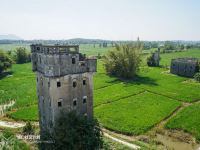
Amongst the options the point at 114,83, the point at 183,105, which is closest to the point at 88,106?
the point at 183,105

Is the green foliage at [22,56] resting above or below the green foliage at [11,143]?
above

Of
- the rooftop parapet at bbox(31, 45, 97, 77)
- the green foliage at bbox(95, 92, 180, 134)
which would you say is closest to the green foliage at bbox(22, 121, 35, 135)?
the rooftop parapet at bbox(31, 45, 97, 77)

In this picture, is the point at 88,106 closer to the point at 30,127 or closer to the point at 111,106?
the point at 30,127

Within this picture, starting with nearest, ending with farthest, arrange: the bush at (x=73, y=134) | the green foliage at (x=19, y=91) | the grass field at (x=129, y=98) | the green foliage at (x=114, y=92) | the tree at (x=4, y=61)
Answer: the bush at (x=73, y=134) < the grass field at (x=129, y=98) < the green foliage at (x=19, y=91) < the green foliage at (x=114, y=92) < the tree at (x=4, y=61)

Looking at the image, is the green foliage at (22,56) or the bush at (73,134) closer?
the bush at (73,134)

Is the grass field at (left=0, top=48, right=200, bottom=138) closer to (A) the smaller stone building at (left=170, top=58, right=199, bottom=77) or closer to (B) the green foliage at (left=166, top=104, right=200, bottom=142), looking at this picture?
(B) the green foliage at (left=166, top=104, right=200, bottom=142)

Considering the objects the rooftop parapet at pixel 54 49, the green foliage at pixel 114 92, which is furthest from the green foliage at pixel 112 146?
the green foliage at pixel 114 92

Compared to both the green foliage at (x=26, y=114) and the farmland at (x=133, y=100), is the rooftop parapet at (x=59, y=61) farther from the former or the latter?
the green foliage at (x=26, y=114)
